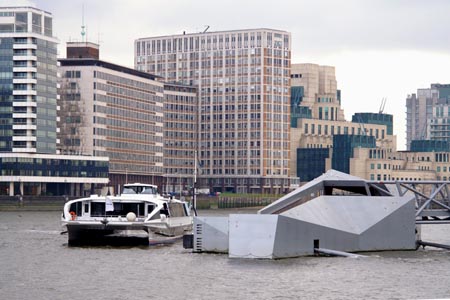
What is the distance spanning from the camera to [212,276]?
62312mm

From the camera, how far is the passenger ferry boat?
85250 millimetres

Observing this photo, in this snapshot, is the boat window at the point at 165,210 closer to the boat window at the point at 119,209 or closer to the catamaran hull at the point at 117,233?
the catamaran hull at the point at 117,233

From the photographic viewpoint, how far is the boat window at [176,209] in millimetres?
92875

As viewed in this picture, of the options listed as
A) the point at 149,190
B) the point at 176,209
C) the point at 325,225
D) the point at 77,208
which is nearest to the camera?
the point at 325,225

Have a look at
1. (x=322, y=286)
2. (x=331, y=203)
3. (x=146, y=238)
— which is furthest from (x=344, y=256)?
(x=146, y=238)

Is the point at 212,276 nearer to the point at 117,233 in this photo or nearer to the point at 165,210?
the point at 165,210

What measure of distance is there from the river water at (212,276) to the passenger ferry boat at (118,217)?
169 inches

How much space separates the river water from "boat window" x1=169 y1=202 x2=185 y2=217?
38.6 ft

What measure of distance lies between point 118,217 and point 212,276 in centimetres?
2420

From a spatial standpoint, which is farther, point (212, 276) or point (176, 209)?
point (176, 209)

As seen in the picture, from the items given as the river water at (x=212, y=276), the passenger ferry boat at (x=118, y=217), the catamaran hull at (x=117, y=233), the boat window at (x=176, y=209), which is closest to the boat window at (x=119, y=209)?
the passenger ferry boat at (x=118, y=217)

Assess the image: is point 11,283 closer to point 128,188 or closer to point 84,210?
point 84,210

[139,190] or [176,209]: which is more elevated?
[139,190]

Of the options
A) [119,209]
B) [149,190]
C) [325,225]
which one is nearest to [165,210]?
[119,209]
